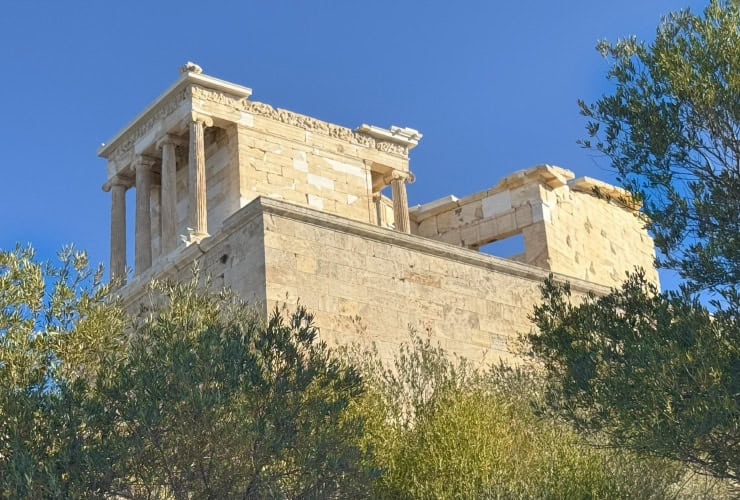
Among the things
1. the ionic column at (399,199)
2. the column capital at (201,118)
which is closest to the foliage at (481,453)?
the column capital at (201,118)

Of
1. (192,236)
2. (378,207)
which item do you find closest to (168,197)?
(192,236)

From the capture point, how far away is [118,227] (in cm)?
2530

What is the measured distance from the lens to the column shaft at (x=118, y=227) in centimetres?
2477

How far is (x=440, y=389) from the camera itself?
40.8ft

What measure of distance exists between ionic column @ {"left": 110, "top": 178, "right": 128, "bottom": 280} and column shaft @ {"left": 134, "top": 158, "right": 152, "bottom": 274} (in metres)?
0.34

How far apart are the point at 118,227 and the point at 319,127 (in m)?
4.62

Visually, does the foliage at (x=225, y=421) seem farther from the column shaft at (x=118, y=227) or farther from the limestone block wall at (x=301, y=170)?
the column shaft at (x=118, y=227)

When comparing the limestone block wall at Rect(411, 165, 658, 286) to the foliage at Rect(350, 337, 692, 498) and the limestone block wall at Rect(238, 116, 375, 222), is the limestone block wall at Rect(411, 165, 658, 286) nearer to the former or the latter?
the limestone block wall at Rect(238, 116, 375, 222)

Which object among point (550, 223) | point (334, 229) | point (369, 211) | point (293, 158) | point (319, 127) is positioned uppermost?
point (319, 127)

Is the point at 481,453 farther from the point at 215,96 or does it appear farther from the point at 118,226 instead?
the point at 118,226

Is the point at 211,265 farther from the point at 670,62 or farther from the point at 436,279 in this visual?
the point at 670,62

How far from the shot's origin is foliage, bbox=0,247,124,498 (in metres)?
9.50

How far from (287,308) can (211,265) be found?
1638mm

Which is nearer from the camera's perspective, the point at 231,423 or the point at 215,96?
the point at 231,423
